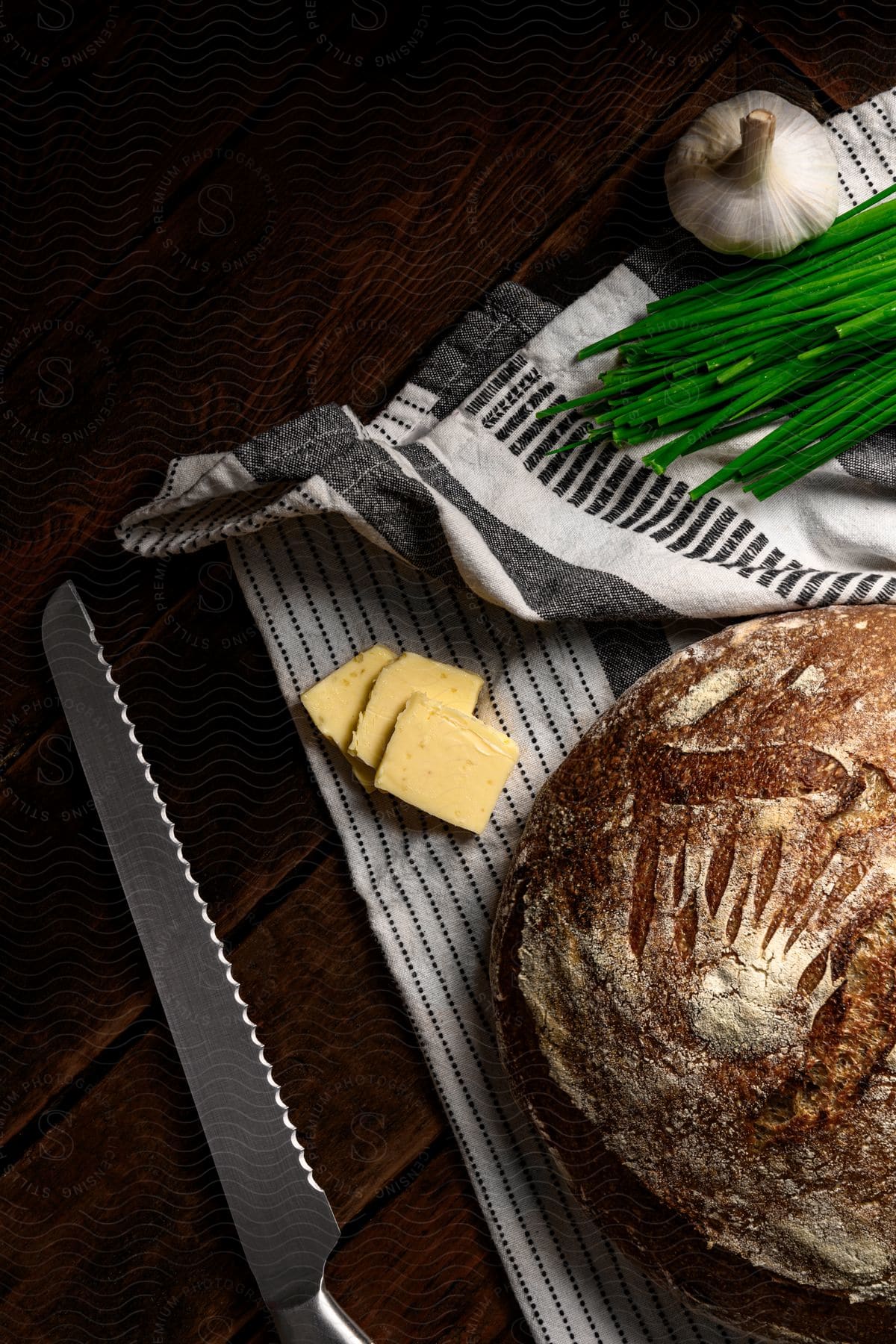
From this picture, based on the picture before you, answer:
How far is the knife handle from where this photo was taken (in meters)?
0.88

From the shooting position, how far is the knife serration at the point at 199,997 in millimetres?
883

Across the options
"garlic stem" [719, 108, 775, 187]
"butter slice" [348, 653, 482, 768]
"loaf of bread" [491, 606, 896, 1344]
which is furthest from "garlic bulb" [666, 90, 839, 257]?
"butter slice" [348, 653, 482, 768]

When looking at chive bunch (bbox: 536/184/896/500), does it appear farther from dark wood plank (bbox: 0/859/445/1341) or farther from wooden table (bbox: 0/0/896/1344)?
dark wood plank (bbox: 0/859/445/1341)

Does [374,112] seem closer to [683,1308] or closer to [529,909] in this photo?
[529,909]

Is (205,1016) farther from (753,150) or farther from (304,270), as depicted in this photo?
(753,150)

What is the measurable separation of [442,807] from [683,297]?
0.51 metres

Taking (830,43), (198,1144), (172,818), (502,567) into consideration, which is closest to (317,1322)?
(198,1144)

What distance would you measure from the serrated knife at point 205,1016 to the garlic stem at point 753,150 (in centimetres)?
72

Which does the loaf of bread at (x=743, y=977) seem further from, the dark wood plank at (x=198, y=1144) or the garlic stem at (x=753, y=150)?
the garlic stem at (x=753, y=150)

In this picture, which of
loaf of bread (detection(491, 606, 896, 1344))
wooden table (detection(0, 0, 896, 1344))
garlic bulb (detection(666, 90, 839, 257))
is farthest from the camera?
wooden table (detection(0, 0, 896, 1344))

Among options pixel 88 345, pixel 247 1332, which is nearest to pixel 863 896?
pixel 247 1332

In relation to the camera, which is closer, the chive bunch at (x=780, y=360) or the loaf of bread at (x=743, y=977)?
the loaf of bread at (x=743, y=977)

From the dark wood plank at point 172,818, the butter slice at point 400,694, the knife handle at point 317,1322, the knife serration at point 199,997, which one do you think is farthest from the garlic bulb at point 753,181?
the knife handle at point 317,1322

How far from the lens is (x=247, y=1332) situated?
942 mm
